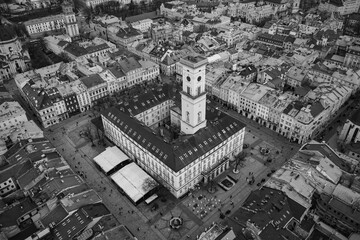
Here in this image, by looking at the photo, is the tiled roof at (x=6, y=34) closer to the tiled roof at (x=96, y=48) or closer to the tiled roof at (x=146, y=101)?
the tiled roof at (x=96, y=48)

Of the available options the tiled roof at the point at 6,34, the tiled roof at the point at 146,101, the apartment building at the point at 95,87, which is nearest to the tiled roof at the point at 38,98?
the apartment building at the point at 95,87

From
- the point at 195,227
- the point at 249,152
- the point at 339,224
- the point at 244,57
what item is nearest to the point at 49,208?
the point at 195,227

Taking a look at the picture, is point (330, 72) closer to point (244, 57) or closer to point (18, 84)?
point (244, 57)

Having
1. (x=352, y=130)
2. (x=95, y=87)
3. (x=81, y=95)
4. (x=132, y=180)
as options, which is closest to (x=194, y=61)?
(x=132, y=180)

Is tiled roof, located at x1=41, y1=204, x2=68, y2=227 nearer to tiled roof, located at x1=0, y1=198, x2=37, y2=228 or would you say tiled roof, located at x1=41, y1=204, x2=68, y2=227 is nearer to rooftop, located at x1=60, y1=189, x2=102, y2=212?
rooftop, located at x1=60, y1=189, x2=102, y2=212

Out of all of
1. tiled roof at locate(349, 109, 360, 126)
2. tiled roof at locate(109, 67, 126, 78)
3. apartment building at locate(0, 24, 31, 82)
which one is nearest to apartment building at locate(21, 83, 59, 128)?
tiled roof at locate(109, 67, 126, 78)

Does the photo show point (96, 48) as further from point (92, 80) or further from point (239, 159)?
point (239, 159)
